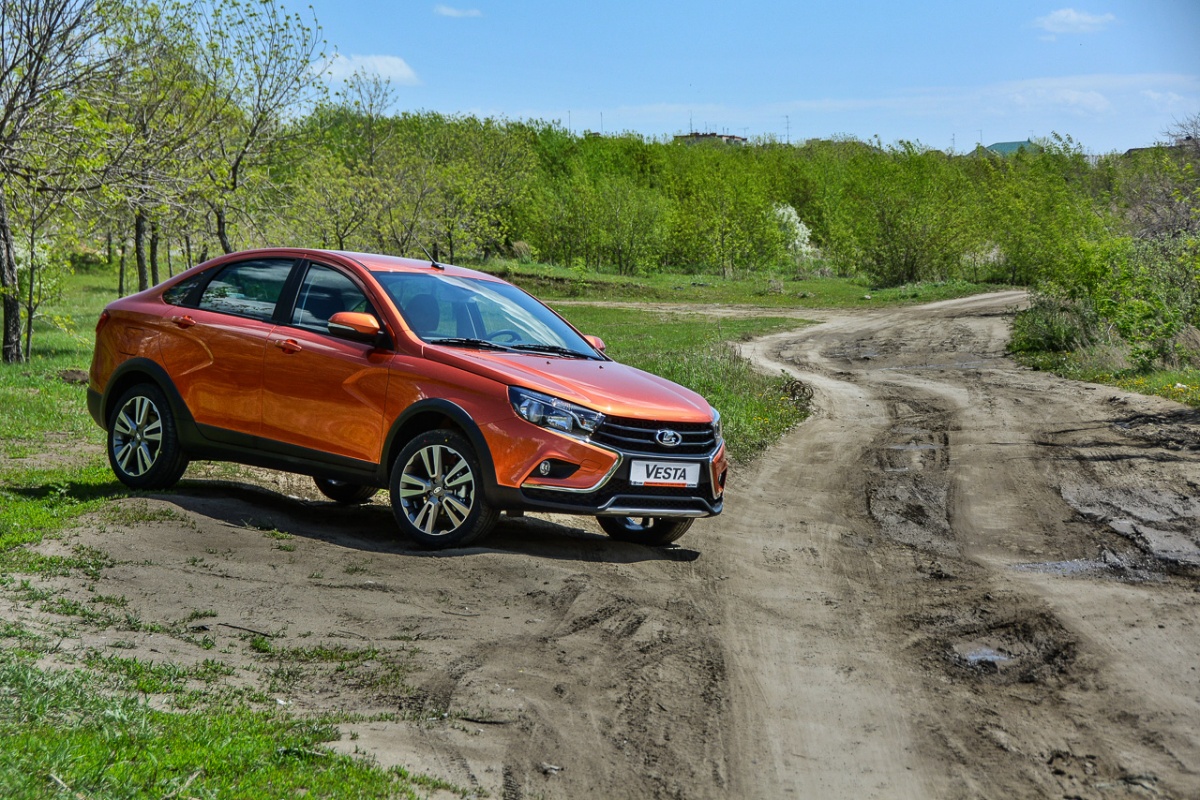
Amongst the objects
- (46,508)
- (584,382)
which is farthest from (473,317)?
(46,508)

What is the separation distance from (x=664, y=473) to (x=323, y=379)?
2.35m

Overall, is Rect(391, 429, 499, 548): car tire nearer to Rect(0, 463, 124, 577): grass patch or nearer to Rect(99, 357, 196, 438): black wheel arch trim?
Rect(0, 463, 124, 577): grass patch

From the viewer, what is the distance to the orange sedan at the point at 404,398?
7.04 meters

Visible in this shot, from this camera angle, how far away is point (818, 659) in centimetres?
570

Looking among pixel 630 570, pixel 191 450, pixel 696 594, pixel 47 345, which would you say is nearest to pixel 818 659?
pixel 696 594

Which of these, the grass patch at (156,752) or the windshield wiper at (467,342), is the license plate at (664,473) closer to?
the windshield wiper at (467,342)

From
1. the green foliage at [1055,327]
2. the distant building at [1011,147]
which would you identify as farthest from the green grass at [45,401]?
the distant building at [1011,147]

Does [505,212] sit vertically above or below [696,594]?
above

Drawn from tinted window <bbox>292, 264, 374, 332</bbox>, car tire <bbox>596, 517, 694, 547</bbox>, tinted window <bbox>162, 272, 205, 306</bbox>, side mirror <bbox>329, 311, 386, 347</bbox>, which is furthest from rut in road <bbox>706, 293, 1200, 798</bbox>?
tinted window <bbox>162, 272, 205, 306</bbox>

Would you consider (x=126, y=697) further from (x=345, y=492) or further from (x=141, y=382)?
(x=345, y=492)

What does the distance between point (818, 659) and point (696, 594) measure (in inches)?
50.4

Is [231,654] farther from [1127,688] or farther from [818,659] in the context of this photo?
[1127,688]

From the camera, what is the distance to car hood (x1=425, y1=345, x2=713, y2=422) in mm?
7109

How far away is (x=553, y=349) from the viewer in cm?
803
